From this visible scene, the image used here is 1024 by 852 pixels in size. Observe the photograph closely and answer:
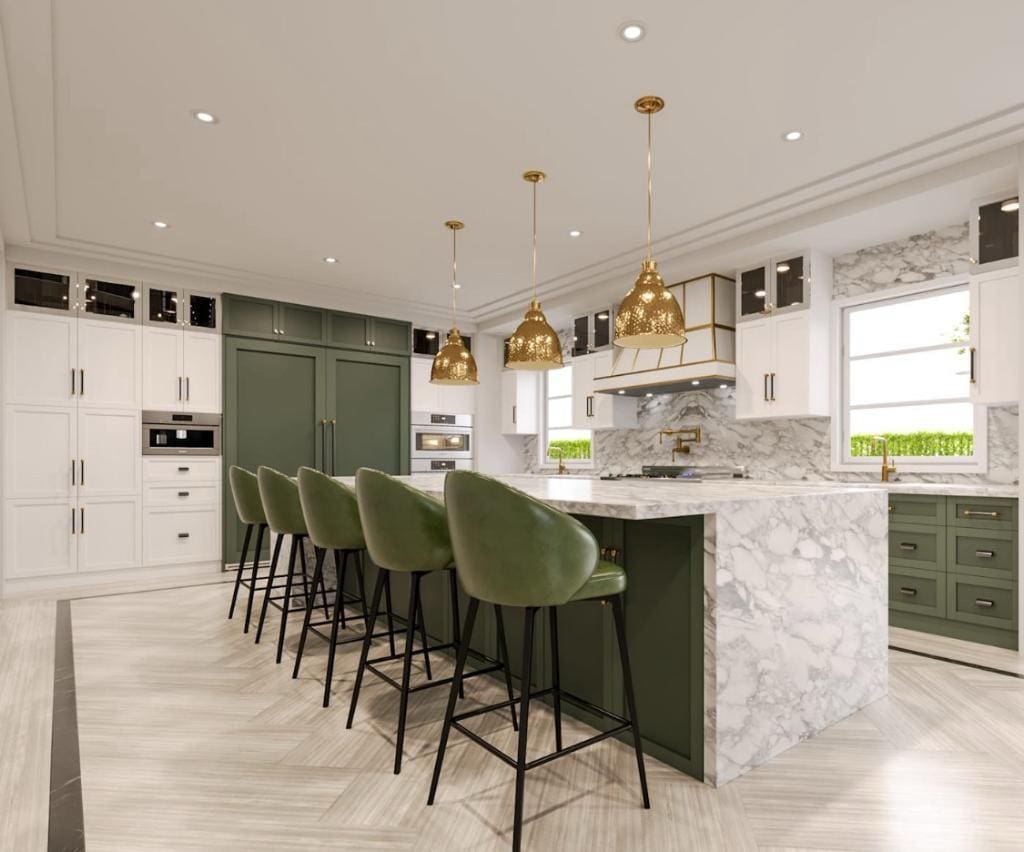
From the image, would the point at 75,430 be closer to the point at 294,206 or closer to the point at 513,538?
the point at 294,206

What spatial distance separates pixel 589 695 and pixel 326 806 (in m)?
0.95

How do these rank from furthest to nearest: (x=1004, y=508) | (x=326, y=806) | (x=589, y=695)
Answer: (x=1004, y=508) < (x=589, y=695) < (x=326, y=806)

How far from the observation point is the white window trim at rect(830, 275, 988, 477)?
3.83 m

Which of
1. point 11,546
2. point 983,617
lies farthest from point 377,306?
point 983,617

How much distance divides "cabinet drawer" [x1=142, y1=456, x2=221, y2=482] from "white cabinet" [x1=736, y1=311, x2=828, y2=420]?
4506mm

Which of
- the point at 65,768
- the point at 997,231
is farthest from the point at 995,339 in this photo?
the point at 65,768

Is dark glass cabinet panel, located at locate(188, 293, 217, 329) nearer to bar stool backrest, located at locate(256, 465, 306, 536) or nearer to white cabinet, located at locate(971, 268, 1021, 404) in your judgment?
bar stool backrest, located at locate(256, 465, 306, 536)

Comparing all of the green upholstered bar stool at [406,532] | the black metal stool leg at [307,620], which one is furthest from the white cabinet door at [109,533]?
the green upholstered bar stool at [406,532]

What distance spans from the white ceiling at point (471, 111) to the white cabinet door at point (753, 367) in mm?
780

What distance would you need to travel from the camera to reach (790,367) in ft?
14.7

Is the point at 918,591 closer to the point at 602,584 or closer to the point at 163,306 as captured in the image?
the point at 602,584

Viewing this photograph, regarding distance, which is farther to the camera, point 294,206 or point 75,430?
point 75,430

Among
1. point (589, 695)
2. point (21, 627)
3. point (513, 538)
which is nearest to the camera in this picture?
point (513, 538)

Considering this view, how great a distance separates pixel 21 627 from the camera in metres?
3.70
